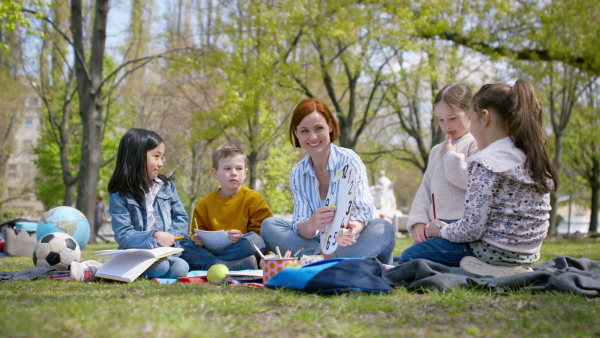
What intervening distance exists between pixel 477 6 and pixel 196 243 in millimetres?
13172

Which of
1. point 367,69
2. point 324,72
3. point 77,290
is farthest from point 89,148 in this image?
point 77,290

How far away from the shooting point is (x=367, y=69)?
16812mm

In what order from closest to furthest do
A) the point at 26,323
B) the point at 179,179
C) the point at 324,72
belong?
the point at 26,323 < the point at 324,72 < the point at 179,179

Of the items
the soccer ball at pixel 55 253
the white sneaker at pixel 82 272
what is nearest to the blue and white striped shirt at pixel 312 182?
the white sneaker at pixel 82 272

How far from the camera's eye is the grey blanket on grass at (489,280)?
10.1ft

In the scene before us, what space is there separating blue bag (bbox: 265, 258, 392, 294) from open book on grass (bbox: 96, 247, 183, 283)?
3.80 ft

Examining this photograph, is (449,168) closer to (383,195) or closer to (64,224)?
(64,224)

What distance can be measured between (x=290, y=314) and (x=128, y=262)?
2021 mm

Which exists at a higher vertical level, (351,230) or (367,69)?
(367,69)

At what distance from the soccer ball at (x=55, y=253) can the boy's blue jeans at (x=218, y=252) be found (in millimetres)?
951

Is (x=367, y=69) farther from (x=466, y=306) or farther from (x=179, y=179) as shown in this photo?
(x=466, y=306)

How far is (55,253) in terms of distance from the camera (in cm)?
465

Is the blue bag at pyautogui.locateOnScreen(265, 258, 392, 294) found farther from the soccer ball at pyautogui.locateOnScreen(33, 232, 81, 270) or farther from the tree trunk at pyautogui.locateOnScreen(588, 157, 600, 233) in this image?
the tree trunk at pyautogui.locateOnScreen(588, 157, 600, 233)

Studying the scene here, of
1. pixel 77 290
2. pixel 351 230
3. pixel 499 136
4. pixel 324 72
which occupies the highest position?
pixel 324 72
